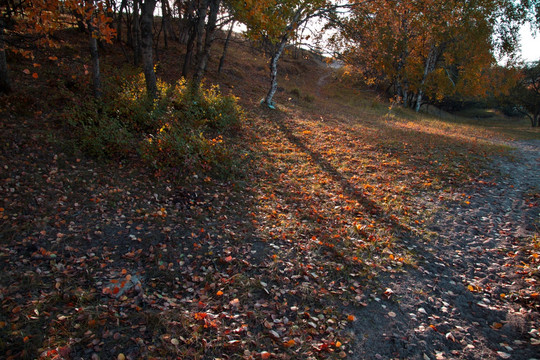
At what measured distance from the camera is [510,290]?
4.84 metres

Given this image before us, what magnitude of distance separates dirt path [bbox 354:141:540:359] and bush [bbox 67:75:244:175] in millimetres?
5487

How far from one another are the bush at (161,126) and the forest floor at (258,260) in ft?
1.78

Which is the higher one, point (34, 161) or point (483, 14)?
point (483, 14)

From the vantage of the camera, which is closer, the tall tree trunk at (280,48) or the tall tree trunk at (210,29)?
the tall tree trunk at (210,29)

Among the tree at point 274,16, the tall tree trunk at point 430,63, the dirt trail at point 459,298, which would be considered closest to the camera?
the dirt trail at point 459,298

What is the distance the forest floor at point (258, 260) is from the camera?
146 inches

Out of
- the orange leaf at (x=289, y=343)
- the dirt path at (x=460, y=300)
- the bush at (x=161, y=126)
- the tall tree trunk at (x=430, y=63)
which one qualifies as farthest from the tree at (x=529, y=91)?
the orange leaf at (x=289, y=343)

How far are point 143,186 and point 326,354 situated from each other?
5340 millimetres

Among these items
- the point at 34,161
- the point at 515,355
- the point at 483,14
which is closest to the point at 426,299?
the point at 515,355

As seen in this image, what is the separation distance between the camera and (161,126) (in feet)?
29.9

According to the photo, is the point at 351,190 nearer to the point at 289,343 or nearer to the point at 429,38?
the point at 289,343

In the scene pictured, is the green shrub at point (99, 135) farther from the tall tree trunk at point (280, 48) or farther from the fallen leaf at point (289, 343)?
the tall tree trunk at point (280, 48)

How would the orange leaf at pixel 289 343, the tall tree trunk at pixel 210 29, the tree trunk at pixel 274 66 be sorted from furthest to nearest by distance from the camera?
the tree trunk at pixel 274 66 → the tall tree trunk at pixel 210 29 → the orange leaf at pixel 289 343

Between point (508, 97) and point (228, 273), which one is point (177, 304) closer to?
point (228, 273)
